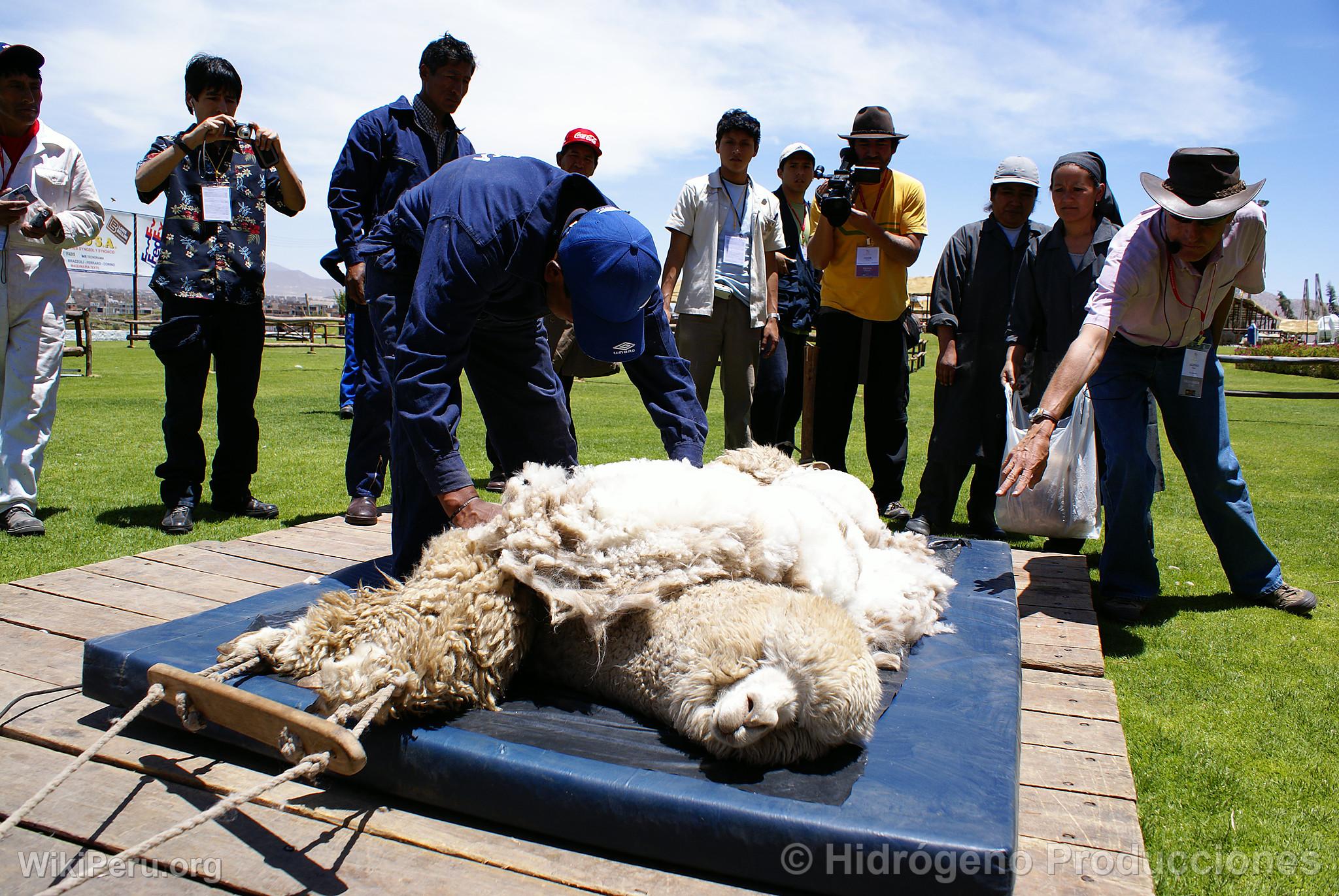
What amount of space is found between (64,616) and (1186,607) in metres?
4.32

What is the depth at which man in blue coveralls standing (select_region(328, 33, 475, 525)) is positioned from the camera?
4.04 metres

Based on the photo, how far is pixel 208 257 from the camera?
165 inches

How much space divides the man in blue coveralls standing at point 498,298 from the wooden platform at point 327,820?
0.77 metres

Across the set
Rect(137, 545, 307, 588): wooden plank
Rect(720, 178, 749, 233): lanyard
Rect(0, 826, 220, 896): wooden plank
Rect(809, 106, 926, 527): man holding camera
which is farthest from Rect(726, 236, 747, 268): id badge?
Rect(0, 826, 220, 896): wooden plank

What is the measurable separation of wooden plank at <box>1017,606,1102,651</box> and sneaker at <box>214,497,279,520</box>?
12.5ft

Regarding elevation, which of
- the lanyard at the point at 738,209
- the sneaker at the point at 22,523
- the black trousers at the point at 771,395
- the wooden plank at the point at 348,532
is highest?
the lanyard at the point at 738,209

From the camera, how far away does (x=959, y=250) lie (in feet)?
15.8

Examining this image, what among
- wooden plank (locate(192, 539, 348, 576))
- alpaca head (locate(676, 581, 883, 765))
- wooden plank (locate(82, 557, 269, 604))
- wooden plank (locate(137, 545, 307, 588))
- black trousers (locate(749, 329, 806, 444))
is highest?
black trousers (locate(749, 329, 806, 444))

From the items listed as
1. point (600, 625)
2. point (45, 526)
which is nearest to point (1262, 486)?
point (600, 625)

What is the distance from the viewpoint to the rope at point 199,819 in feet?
4.29

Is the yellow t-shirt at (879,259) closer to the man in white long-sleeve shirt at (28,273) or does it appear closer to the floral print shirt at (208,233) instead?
the floral print shirt at (208,233)

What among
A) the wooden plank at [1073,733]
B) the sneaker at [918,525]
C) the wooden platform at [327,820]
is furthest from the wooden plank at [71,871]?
the sneaker at [918,525]

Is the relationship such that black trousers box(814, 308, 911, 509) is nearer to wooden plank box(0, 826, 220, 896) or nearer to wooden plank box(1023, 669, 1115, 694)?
wooden plank box(1023, 669, 1115, 694)

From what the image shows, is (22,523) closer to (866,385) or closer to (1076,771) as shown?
(866,385)
